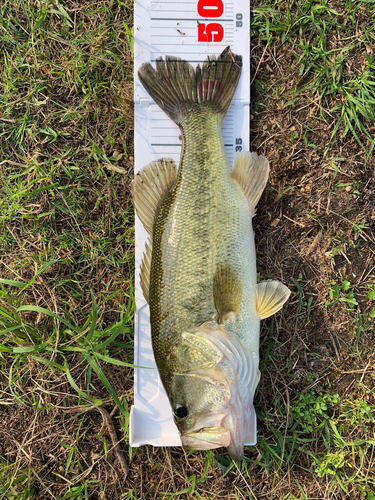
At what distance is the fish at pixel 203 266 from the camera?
179 cm

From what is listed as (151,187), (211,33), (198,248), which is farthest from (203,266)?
(211,33)

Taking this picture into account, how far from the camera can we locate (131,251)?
254 centimetres

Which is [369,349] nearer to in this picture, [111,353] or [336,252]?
[336,252]

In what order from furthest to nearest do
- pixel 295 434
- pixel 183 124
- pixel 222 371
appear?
pixel 295 434 → pixel 183 124 → pixel 222 371

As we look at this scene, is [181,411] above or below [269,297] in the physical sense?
below

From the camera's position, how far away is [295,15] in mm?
2502

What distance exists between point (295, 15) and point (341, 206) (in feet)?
4.66

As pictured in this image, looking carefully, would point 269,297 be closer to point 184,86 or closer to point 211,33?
point 184,86

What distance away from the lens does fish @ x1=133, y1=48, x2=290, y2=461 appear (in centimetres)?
179

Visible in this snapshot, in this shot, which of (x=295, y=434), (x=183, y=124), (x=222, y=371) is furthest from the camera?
(x=295, y=434)

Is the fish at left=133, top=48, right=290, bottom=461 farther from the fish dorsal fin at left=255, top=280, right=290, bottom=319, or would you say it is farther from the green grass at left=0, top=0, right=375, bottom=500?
the green grass at left=0, top=0, right=375, bottom=500

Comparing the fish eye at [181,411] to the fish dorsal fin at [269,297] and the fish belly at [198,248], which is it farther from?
the fish dorsal fin at [269,297]

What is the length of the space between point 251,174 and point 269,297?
79cm

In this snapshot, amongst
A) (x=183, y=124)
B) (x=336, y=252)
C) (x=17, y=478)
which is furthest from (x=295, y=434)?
(x=183, y=124)
